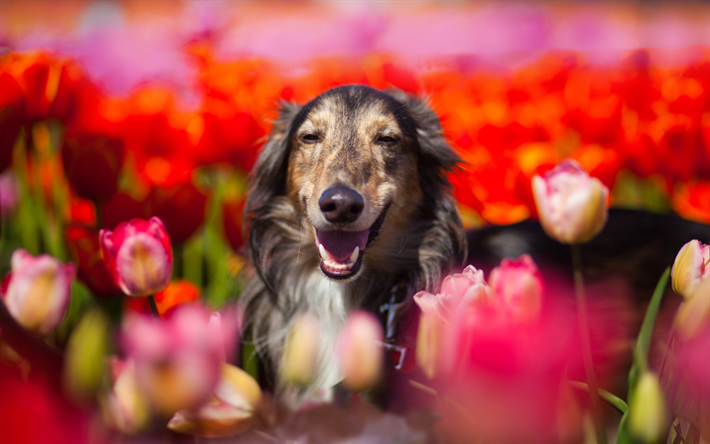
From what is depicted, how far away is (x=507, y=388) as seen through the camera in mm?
694

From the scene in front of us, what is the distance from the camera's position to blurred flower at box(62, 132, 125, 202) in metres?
1.66

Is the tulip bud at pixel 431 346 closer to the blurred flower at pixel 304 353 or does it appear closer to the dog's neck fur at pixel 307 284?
the blurred flower at pixel 304 353

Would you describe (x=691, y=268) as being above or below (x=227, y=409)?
above

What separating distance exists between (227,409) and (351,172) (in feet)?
4.12

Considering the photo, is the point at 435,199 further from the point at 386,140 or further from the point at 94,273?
the point at 94,273

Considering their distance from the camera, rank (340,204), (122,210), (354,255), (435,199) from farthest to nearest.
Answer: (435,199) → (354,255) → (340,204) → (122,210)

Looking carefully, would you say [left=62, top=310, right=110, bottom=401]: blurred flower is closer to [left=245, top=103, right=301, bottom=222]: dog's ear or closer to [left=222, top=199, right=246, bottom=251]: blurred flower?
[left=222, top=199, right=246, bottom=251]: blurred flower

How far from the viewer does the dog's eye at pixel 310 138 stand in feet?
7.09

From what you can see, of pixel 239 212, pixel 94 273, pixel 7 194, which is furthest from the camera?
pixel 239 212

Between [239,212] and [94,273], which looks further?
[239,212]

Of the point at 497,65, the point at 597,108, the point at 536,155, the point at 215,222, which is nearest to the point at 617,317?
the point at 536,155

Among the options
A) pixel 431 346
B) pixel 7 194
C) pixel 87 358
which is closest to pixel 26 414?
pixel 87 358

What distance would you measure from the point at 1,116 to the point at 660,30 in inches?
260

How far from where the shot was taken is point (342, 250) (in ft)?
6.25
